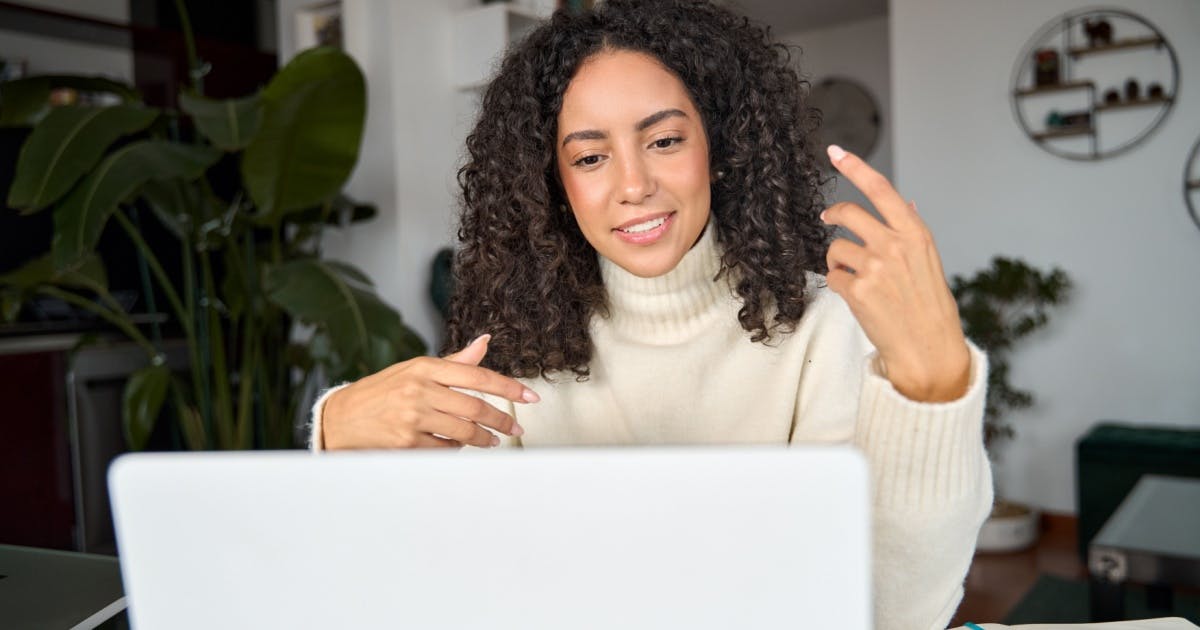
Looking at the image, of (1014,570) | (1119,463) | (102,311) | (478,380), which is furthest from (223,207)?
(1119,463)

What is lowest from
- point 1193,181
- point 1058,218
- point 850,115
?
point 1058,218

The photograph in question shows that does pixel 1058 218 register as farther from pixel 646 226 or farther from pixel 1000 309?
pixel 646 226

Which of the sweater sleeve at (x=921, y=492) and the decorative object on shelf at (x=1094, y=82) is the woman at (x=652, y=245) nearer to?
the sweater sleeve at (x=921, y=492)

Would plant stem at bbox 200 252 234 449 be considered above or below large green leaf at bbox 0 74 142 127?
below

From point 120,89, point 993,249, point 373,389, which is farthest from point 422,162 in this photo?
point 373,389

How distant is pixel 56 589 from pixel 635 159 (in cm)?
73

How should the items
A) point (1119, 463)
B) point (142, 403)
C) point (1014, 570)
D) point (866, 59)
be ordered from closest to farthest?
point (142, 403) → point (1119, 463) → point (1014, 570) → point (866, 59)

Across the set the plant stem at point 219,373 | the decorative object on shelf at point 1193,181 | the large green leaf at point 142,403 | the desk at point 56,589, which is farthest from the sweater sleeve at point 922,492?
the decorative object on shelf at point 1193,181

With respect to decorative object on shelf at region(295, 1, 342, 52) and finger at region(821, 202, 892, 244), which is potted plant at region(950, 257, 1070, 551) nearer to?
decorative object on shelf at region(295, 1, 342, 52)

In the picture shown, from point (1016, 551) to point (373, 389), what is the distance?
3.49 meters

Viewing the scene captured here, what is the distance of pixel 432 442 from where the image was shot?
945mm

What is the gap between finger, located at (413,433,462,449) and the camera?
3.03 ft

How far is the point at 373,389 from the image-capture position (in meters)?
0.94

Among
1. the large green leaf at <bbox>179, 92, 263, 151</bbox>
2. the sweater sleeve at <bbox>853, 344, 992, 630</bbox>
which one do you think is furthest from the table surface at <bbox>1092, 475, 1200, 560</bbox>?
the large green leaf at <bbox>179, 92, 263, 151</bbox>
